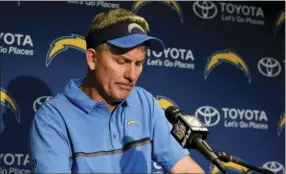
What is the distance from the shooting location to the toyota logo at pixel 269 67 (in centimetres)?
360

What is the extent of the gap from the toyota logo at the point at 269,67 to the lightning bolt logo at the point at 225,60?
106 mm

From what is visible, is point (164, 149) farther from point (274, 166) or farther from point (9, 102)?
point (274, 166)

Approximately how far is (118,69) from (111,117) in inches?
8.5

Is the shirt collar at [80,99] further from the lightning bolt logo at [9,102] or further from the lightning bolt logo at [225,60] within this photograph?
the lightning bolt logo at [225,60]

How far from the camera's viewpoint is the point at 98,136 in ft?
6.93

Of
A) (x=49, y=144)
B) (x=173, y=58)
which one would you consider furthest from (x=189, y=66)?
(x=49, y=144)

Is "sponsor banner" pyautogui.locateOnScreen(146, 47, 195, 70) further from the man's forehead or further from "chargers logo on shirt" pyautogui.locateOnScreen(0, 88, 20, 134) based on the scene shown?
the man's forehead

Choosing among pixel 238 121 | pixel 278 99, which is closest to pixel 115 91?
pixel 238 121

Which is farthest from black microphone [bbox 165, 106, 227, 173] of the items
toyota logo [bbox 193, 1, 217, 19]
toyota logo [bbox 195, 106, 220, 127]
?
toyota logo [bbox 193, 1, 217, 19]

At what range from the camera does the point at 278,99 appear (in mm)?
3637

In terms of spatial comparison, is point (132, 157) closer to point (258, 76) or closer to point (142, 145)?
point (142, 145)

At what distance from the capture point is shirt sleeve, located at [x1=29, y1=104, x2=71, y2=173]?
187 cm

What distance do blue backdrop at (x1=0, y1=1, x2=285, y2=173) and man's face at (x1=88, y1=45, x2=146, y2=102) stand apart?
963 mm

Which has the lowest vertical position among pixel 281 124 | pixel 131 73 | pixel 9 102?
pixel 281 124
